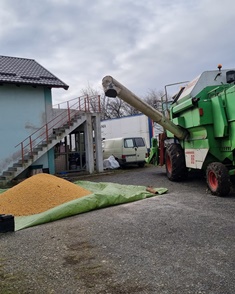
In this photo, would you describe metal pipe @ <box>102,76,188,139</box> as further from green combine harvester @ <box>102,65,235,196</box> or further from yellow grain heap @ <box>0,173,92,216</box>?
yellow grain heap @ <box>0,173,92,216</box>

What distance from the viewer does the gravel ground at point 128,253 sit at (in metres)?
3.38

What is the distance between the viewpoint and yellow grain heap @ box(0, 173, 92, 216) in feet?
24.0

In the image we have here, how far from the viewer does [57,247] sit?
→ 15.6 feet

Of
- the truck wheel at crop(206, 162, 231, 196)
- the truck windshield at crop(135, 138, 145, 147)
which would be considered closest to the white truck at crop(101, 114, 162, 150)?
the truck windshield at crop(135, 138, 145, 147)

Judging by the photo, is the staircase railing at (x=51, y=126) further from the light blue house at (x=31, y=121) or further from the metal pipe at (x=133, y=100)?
the metal pipe at (x=133, y=100)

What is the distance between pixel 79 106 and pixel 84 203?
10852mm

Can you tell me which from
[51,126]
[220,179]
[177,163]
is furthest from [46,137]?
[220,179]

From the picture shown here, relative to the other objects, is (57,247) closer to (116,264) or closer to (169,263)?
(116,264)

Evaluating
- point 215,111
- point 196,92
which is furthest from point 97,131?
point 215,111

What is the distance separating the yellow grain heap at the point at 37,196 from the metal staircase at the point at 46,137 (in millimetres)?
5903

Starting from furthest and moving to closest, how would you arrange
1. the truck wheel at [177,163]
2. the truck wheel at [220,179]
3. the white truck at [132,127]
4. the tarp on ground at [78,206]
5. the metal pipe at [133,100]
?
the white truck at [132,127] < the truck wheel at [177,163] < the metal pipe at [133,100] < the truck wheel at [220,179] < the tarp on ground at [78,206]

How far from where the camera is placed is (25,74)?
16.2m

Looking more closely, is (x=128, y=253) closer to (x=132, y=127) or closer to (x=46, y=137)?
(x=46, y=137)

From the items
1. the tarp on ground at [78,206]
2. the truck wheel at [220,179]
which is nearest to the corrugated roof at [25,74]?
the tarp on ground at [78,206]
